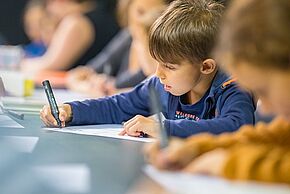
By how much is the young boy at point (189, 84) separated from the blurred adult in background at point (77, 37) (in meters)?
1.83

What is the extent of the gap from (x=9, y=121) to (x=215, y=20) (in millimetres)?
439

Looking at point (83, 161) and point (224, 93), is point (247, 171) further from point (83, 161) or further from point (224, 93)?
point (224, 93)

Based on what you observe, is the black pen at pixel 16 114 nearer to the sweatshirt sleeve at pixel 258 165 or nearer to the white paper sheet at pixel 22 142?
the white paper sheet at pixel 22 142

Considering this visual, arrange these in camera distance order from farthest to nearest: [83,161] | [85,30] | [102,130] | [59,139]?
[85,30] < [102,130] < [59,139] < [83,161]

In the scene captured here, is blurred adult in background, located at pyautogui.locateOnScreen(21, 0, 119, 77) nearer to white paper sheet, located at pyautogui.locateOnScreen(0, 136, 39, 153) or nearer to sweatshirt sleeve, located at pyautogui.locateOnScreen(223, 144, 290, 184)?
white paper sheet, located at pyautogui.locateOnScreen(0, 136, 39, 153)

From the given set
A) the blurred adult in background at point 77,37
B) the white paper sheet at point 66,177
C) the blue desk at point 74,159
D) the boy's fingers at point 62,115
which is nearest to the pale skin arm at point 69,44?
the blurred adult in background at point 77,37

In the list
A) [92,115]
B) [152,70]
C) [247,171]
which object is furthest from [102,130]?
[152,70]

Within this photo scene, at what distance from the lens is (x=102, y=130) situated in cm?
124

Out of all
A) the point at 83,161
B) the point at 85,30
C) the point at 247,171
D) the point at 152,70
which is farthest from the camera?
the point at 85,30

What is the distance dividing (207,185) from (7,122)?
65 centimetres

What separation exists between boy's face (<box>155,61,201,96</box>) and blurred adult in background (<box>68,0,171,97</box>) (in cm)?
64

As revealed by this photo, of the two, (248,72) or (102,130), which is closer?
(248,72)

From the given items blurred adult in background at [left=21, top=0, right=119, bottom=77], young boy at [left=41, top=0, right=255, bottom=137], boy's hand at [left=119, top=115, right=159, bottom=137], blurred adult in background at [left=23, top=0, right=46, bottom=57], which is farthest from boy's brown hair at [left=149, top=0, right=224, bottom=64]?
blurred adult in background at [left=23, top=0, right=46, bottom=57]

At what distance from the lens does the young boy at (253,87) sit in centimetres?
70
